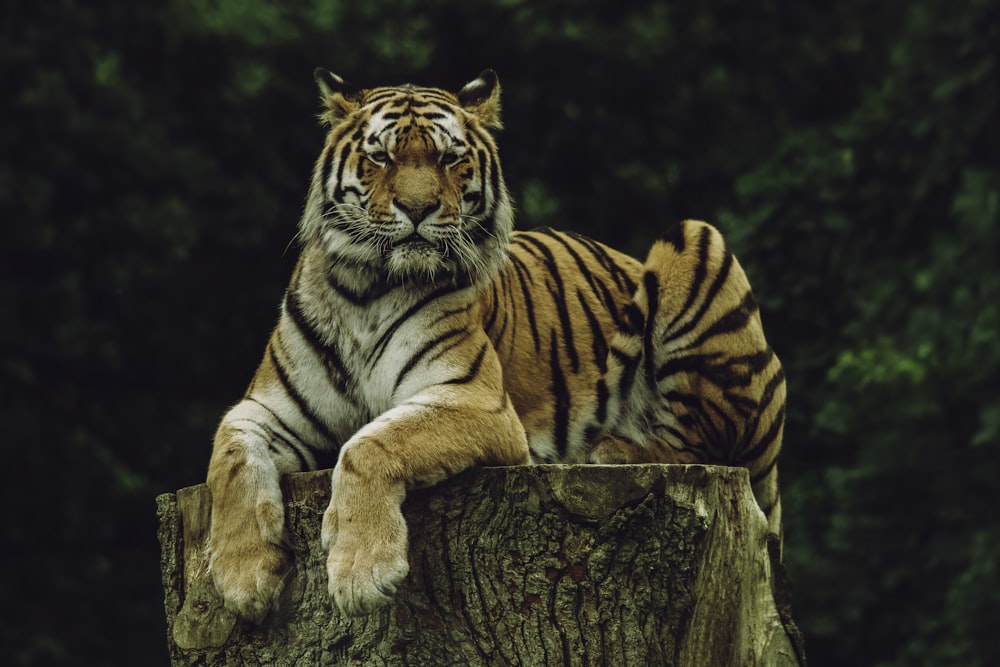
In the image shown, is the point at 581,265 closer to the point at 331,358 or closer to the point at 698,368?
the point at 698,368

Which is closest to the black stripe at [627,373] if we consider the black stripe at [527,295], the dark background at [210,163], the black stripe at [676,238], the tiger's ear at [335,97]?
the black stripe at [527,295]

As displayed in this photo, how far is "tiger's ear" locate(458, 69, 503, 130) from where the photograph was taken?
4746 millimetres

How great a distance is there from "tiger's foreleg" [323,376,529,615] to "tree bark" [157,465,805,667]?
0.09 m

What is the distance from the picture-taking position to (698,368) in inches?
188

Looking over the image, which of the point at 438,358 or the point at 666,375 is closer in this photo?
the point at 438,358

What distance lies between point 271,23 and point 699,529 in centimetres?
953

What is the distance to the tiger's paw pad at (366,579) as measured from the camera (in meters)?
3.67

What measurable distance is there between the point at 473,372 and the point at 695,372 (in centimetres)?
85

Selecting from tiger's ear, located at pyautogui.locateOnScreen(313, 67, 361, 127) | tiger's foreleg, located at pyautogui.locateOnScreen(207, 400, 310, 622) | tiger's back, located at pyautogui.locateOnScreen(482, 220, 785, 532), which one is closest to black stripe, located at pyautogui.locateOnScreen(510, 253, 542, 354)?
tiger's back, located at pyautogui.locateOnScreen(482, 220, 785, 532)

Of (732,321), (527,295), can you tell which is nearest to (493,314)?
(527,295)

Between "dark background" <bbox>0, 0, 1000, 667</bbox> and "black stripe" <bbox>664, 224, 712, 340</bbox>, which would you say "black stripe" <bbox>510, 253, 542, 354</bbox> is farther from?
"dark background" <bbox>0, 0, 1000, 667</bbox>

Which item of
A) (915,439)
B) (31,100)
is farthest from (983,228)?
(31,100)

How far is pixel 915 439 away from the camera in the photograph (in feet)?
25.9

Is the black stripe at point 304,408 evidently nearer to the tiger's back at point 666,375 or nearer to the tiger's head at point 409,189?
the tiger's head at point 409,189
